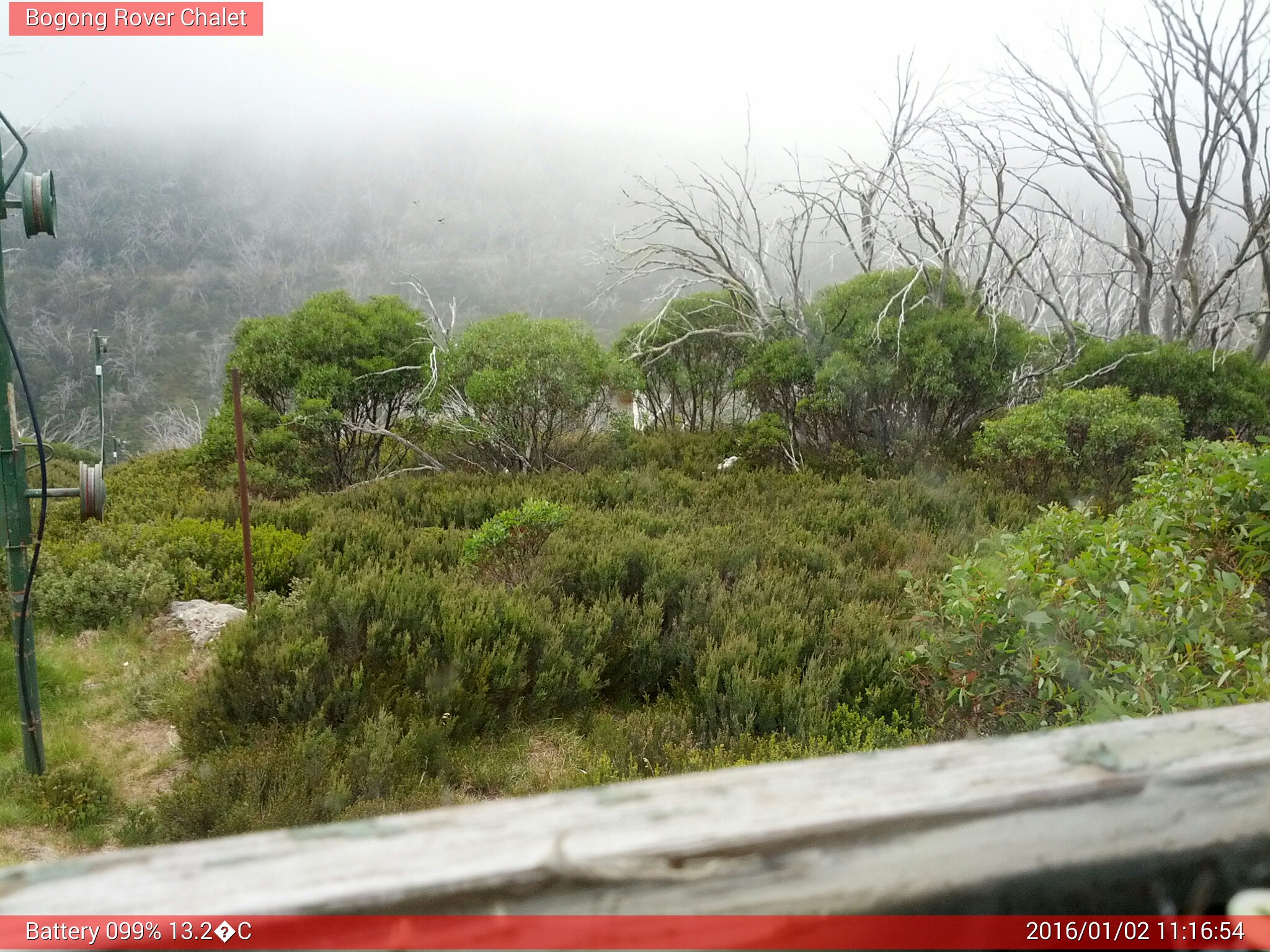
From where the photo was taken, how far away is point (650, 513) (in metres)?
7.61

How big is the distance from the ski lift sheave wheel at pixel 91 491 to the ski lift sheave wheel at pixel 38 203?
1.11 m

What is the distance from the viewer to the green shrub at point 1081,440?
838 centimetres

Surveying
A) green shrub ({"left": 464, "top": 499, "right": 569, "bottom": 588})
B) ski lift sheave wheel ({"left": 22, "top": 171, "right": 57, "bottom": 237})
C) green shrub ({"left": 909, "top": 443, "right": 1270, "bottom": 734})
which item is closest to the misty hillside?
green shrub ({"left": 464, "top": 499, "right": 569, "bottom": 588})

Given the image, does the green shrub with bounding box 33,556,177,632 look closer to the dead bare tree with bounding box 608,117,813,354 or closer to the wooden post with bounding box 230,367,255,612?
the wooden post with bounding box 230,367,255,612

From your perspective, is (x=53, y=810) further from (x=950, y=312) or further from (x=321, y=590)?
(x=950, y=312)

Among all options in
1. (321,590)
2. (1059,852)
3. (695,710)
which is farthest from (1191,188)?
(1059,852)

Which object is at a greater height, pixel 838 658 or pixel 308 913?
pixel 308 913

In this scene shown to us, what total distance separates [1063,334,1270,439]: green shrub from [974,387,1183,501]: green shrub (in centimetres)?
86

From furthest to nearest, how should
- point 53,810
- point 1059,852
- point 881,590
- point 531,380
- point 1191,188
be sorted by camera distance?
point 1191,188 → point 531,380 → point 881,590 → point 53,810 → point 1059,852

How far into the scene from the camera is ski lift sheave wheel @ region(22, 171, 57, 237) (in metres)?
3.44

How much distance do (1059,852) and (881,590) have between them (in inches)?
209

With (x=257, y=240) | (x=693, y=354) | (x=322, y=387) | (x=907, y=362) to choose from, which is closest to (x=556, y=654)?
(x=907, y=362)

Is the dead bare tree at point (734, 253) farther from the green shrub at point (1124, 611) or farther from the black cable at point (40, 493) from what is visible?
the black cable at point (40, 493)

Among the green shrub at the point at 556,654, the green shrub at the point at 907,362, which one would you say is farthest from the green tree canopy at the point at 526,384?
the green shrub at the point at 907,362
